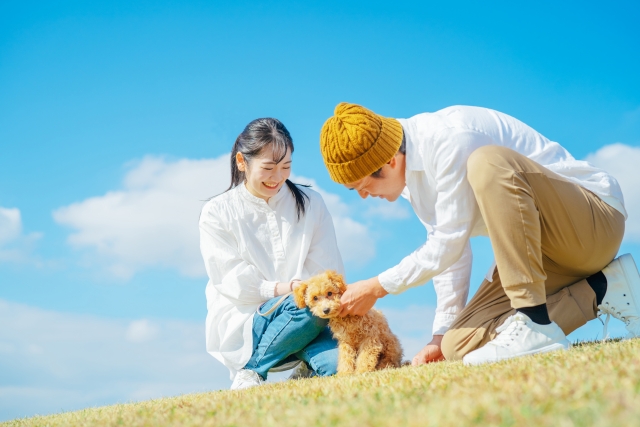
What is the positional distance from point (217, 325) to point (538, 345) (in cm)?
283

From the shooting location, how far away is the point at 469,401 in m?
1.93

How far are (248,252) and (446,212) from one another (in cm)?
205

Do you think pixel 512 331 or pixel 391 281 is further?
A: pixel 391 281

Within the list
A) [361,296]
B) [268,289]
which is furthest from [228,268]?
[361,296]

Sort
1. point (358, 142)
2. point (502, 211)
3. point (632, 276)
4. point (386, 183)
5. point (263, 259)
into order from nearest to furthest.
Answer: point (502, 211)
point (358, 142)
point (386, 183)
point (632, 276)
point (263, 259)

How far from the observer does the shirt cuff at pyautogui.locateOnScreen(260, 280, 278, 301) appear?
4879 millimetres

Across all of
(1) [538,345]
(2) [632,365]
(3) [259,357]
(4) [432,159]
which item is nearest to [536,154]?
(4) [432,159]

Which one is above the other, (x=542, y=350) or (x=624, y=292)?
(x=624, y=292)

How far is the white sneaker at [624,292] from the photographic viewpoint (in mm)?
4129

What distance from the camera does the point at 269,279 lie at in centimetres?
507

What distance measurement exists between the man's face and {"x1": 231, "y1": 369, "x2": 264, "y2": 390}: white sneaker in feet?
6.38

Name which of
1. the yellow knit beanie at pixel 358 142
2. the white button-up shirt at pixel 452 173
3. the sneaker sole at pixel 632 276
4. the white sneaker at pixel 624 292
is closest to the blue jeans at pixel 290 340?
the white button-up shirt at pixel 452 173

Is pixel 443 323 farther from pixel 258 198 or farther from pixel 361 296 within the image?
pixel 258 198

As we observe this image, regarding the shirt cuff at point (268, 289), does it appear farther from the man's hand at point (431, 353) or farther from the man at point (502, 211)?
the man's hand at point (431, 353)
